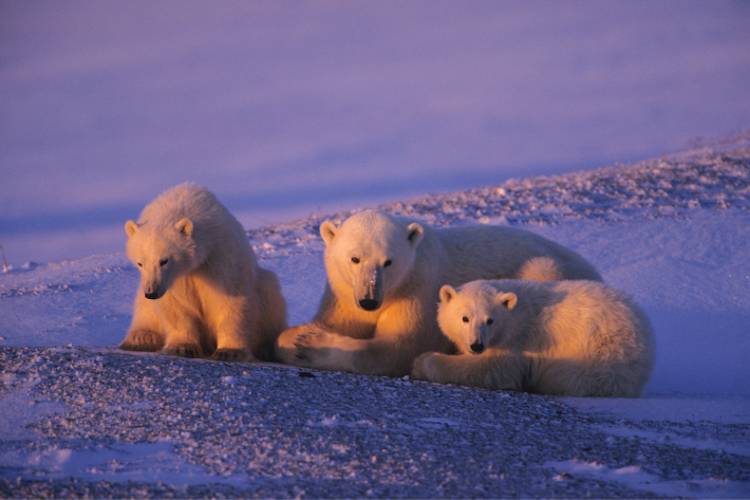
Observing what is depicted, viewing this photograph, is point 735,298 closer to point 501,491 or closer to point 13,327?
point 501,491

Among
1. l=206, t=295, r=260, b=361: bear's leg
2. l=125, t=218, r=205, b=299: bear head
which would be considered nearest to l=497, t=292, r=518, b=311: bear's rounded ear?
l=206, t=295, r=260, b=361: bear's leg

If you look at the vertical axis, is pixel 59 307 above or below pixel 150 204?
below

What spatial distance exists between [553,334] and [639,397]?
726 millimetres

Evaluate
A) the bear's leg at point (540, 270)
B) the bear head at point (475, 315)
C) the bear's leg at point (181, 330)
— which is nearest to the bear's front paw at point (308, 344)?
the bear's leg at point (181, 330)

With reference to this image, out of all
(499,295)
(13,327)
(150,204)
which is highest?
(150,204)

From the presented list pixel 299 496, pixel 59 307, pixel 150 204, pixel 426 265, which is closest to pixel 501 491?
pixel 299 496

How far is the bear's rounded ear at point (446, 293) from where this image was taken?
648cm

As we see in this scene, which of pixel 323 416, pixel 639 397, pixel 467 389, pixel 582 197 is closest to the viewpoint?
pixel 323 416

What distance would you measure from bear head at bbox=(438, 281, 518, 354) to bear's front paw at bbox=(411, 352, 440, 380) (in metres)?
0.22

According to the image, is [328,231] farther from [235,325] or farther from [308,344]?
[235,325]

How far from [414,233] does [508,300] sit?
0.95m

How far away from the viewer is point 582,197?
1241cm

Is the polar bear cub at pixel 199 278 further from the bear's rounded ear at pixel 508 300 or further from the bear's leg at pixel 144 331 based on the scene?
the bear's rounded ear at pixel 508 300

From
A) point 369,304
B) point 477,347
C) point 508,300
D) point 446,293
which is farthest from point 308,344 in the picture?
point 508,300
